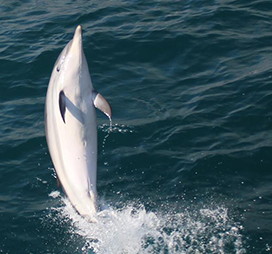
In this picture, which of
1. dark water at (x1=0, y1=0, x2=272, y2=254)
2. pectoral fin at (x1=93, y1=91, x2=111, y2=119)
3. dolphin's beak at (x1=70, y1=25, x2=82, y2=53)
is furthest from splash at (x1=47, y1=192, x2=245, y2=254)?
dolphin's beak at (x1=70, y1=25, x2=82, y2=53)

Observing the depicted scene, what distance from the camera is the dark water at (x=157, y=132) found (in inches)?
322

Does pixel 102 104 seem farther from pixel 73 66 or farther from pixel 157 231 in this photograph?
pixel 157 231

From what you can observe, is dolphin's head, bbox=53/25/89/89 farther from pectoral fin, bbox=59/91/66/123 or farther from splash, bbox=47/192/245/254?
splash, bbox=47/192/245/254

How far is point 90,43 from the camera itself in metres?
13.7

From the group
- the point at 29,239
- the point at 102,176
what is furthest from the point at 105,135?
the point at 29,239

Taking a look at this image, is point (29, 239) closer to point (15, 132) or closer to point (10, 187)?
point (10, 187)

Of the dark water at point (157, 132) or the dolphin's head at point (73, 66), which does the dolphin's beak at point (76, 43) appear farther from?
the dark water at point (157, 132)

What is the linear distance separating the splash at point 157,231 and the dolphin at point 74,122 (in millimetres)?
803

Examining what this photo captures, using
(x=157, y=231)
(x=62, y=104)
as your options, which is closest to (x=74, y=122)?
(x=62, y=104)

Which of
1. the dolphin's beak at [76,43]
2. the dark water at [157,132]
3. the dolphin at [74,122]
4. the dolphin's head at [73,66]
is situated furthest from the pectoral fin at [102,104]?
the dark water at [157,132]

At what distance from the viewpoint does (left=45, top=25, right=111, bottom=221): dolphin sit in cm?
733

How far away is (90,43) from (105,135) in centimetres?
409

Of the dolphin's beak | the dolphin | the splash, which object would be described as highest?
the dolphin's beak

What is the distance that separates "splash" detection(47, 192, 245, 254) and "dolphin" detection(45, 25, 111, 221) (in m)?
0.80
